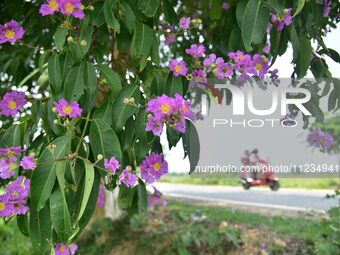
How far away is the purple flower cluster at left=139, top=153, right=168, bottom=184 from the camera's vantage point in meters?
1.43

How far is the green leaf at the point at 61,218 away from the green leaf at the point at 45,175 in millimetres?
30

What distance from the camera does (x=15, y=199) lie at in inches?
48.3

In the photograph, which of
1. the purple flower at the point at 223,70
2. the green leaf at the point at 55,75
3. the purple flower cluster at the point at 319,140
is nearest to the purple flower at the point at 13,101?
the green leaf at the point at 55,75

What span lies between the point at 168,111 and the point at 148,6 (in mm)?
359

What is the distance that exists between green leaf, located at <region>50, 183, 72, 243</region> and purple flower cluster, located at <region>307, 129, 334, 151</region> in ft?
4.81

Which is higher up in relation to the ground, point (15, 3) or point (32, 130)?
point (15, 3)

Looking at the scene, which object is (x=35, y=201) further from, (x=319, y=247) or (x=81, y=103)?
(x=319, y=247)

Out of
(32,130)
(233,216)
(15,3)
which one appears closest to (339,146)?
(32,130)

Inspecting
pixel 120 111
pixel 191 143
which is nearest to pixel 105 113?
pixel 120 111

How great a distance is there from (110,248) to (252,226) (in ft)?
4.21

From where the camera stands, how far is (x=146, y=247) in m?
3.66

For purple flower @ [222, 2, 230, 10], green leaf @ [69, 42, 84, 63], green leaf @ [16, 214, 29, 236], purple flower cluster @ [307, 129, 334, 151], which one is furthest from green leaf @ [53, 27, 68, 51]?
purple flower cluster @ [307, 129, 334, 151]

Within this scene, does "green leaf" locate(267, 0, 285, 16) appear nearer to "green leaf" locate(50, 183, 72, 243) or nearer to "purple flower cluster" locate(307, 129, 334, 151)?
"green leaf" locate(50, 183, 72, 243)

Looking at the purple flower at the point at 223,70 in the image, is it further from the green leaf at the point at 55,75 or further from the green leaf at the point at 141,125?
the green leaf at the point at 55,75
